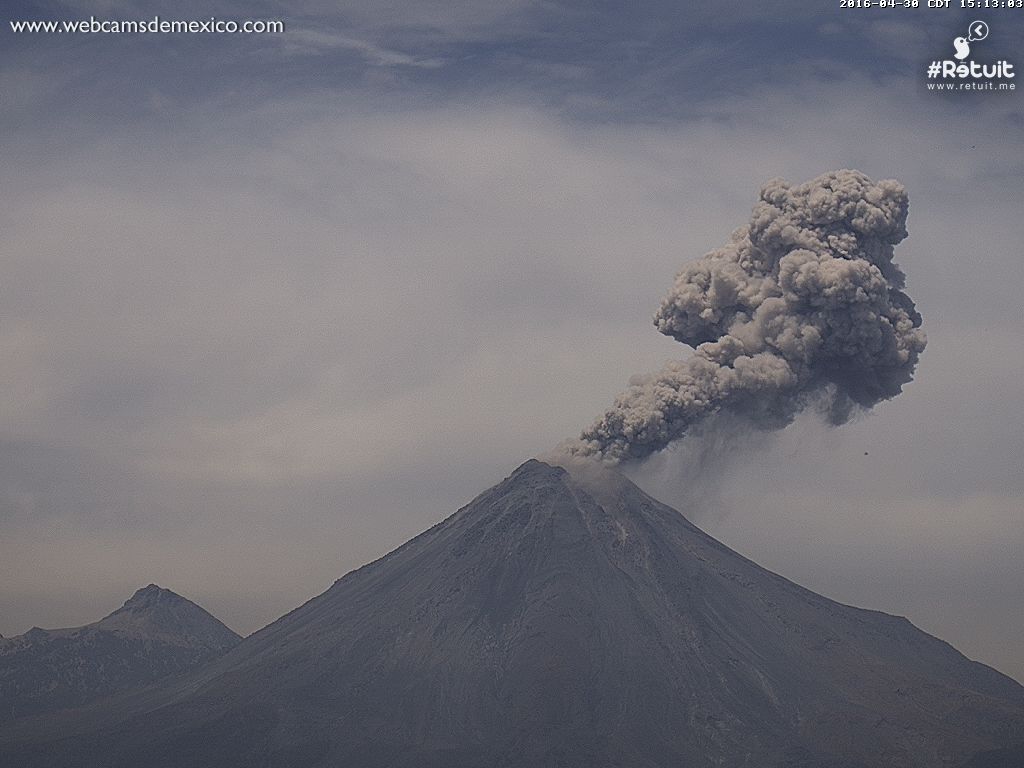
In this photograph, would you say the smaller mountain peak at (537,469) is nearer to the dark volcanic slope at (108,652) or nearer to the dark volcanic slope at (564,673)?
the dark volcanic slope at (564,673)

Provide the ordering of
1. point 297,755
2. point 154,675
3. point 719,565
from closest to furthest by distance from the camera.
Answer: point 297,755 → point 719,565 → point 154,675

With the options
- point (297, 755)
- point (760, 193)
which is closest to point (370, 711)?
point (297, 755)

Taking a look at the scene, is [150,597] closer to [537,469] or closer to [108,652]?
[108,652]

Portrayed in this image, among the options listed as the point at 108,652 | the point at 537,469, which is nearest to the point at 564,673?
the point at 537,469

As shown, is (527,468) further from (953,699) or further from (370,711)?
(953,699)

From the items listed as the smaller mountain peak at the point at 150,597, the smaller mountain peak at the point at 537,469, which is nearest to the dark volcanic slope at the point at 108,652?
the smaller mountain peak at the point at 150,597

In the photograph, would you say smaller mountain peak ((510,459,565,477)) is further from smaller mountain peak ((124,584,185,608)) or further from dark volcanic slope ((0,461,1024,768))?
smaller mountain peak ((124,584,185,608))

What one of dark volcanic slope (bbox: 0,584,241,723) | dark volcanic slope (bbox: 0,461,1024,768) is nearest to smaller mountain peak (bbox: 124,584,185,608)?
dark volcanic slope (bbox: 0,584,241,723)
